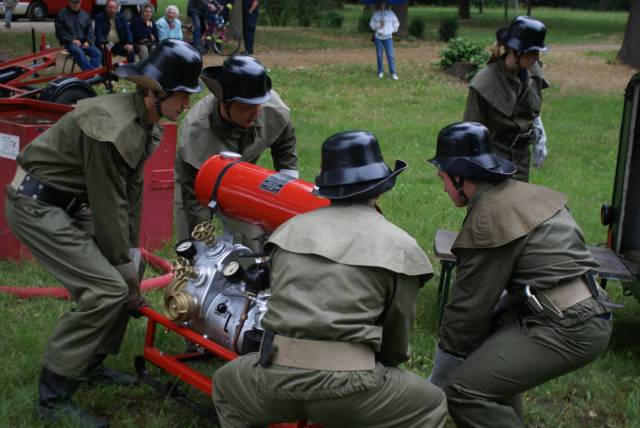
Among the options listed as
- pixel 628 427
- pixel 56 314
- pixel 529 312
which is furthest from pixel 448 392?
pixel 56 314

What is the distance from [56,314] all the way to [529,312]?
3.12 metres

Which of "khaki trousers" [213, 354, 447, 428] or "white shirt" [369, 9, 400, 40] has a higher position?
"white shirt" [369, 9, 400, 40]

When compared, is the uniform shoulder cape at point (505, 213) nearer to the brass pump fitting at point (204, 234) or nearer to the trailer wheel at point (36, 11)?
the brass pump fitting at point (204, 234)

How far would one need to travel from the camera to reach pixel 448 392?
3777mm

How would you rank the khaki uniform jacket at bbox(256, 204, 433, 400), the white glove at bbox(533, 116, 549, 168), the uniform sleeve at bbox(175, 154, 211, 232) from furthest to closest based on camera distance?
the white glove at bbox(533, 116, 549, 168) → the uniform sleeve at bbox(175, 154, 211, 232) → the khaki uniform jacket at bbox(256, 204, 433, 400)

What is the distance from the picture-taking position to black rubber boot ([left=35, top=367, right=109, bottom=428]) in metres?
4.08

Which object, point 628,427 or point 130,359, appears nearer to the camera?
point 628,427

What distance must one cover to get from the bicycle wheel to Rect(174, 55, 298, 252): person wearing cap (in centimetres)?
1611

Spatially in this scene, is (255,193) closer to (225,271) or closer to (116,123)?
(225,271)

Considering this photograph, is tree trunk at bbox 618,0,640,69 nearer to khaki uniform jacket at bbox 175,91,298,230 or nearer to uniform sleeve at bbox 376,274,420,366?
khaki uniform jacket at bbox 175,91,298,230

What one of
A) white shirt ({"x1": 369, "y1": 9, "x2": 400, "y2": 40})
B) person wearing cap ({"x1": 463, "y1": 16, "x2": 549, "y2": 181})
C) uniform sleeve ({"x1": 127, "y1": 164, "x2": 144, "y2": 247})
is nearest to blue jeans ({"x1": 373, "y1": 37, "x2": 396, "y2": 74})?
white shirt ({"x1": 369, "y1": 9, "x2": 400, "y2": 40})

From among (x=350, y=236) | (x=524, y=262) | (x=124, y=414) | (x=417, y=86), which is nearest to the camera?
(x=350, y=236)

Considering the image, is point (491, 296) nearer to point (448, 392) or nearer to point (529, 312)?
point (529, 312)

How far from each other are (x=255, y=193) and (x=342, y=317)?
121 centimetres
